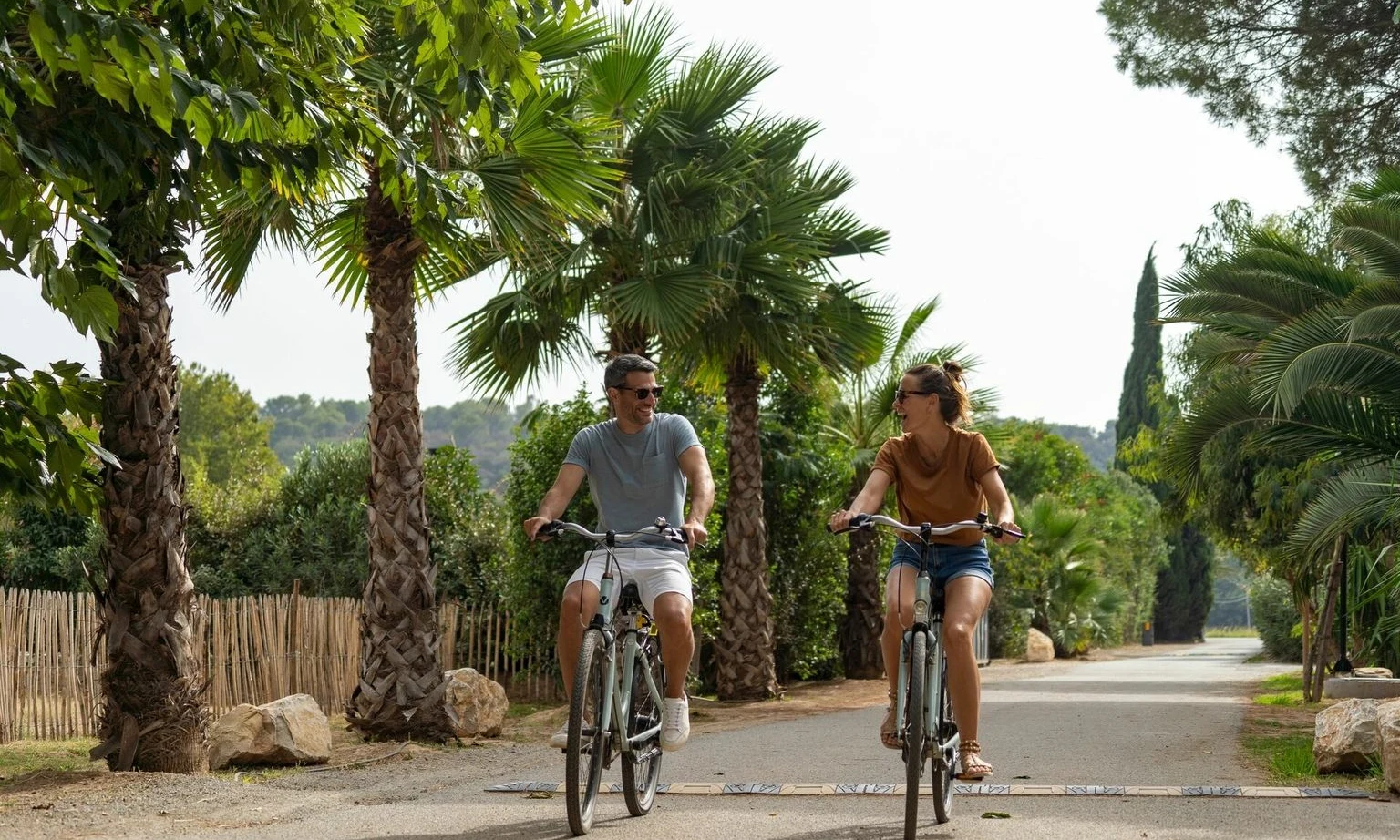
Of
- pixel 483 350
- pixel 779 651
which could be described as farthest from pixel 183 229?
pixel 779 651

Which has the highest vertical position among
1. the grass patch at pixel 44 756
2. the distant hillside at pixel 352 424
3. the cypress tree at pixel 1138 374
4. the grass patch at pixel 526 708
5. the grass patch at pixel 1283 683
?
the distant hillside at pixel 352 424

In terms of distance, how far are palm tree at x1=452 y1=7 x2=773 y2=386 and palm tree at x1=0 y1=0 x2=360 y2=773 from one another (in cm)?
587

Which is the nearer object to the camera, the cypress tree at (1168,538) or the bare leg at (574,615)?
the bare leg at (574,615)

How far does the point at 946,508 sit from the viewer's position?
6590 mm

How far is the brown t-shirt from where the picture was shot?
659cm

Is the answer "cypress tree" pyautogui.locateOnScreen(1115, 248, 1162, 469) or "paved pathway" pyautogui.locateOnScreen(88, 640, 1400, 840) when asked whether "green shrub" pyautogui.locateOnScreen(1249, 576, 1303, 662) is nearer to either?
"cypress tree" pyautogui.locateOnScreen(1115, 248, 1162, 469)

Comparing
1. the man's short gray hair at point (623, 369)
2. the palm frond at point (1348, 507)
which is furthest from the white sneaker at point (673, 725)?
the palm frond at point (1348, 507)

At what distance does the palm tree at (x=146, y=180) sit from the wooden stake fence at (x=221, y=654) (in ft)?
1.89

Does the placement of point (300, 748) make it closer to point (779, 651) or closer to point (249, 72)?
point (249, 72)

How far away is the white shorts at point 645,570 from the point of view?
6.61 metres

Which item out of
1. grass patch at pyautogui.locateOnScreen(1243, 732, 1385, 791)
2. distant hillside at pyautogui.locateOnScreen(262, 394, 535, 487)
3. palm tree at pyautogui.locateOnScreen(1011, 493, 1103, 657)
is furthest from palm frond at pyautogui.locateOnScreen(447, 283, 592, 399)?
distant hillside at pyautogui.locateOnScreen(262, 394, 535, 487)

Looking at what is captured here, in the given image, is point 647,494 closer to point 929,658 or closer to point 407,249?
point 929,658

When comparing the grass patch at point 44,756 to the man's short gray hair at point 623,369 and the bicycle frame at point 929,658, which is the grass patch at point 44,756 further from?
the bicycle frame at point 929,658

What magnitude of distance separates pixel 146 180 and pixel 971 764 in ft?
17.2
